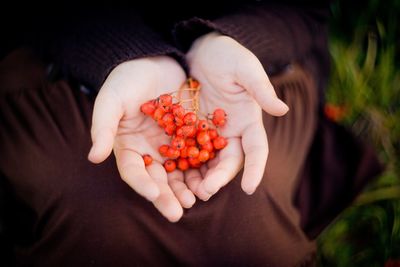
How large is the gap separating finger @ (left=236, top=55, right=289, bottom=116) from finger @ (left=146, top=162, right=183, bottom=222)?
1.11ft

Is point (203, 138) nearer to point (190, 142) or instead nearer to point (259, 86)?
point (190, 142)

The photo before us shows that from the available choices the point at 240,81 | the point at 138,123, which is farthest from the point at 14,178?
the point at 240,81

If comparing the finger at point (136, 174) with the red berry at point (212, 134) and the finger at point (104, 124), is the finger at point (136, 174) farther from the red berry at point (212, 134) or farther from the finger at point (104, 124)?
the red berry at point (212, 134)

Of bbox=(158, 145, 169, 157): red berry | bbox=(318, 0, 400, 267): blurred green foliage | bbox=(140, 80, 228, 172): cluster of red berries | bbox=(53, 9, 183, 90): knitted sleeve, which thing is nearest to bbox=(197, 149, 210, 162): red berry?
bbox=(140, 80, 228, 172): cluster of red berries

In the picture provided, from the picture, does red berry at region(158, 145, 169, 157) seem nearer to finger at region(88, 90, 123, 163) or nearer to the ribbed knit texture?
finger at region(88, 90, 123, 163)

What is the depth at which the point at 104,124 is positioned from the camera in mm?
927

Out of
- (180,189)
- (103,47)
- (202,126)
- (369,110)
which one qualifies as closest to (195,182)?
(180,189)

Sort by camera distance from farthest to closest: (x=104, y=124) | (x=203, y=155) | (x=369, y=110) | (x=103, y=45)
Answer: (x=369, y=110)
(x=103, y=45)
(x=203, y=155)
(x=104, y=124)

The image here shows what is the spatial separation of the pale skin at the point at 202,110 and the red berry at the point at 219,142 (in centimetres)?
2

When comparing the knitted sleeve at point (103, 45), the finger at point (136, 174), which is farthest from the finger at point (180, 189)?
the knitted sleeve at point (103, 45)

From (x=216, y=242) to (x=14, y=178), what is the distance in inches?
25.0

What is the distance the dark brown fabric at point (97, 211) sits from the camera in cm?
106

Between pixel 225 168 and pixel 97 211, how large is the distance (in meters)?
0.39

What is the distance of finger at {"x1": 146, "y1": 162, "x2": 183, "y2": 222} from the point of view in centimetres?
92
